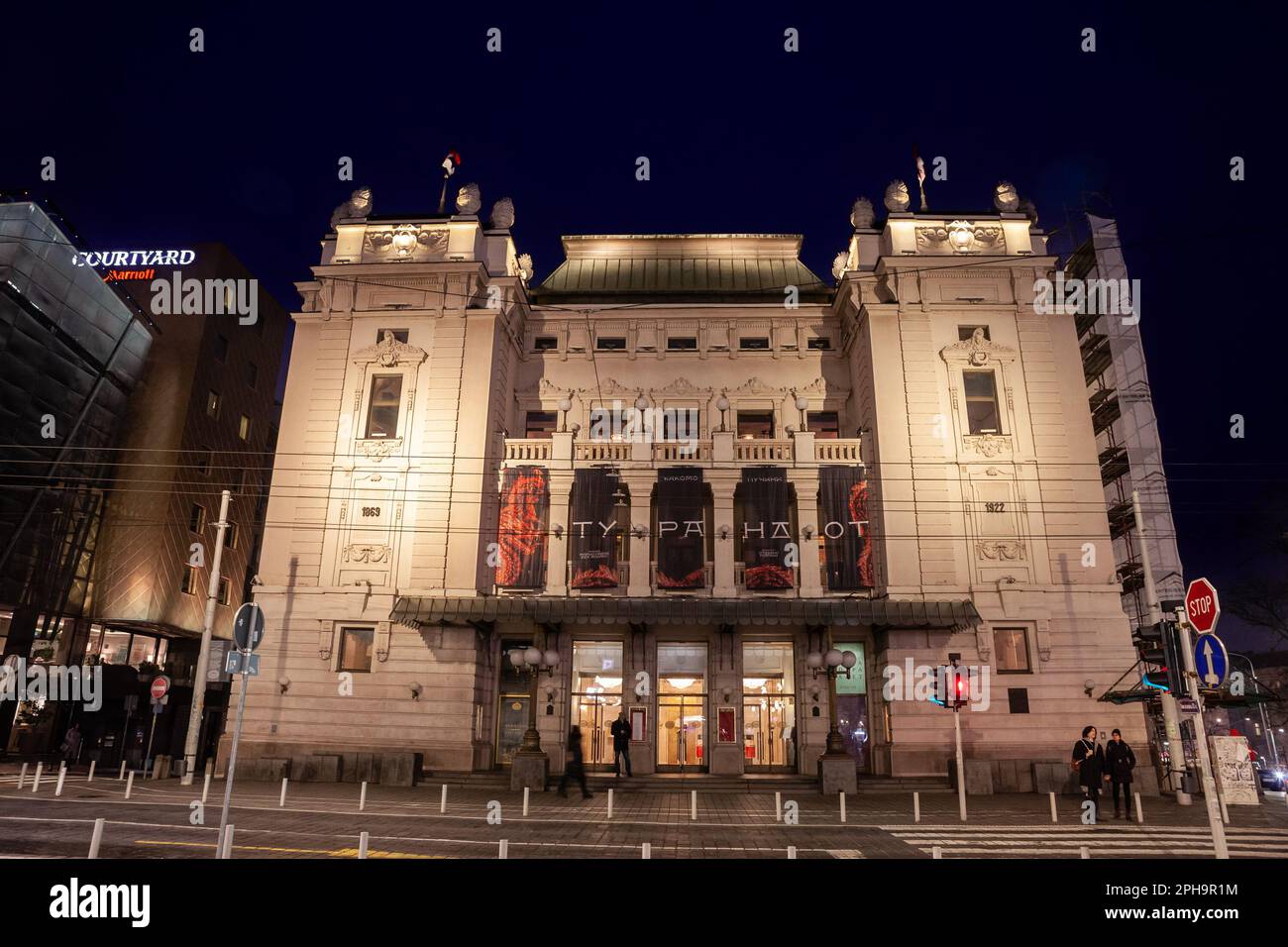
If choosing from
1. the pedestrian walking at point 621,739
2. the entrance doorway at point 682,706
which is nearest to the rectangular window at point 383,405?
the entrance doorway at point 682,706

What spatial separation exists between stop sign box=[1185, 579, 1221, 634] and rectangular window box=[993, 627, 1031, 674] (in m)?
17.8

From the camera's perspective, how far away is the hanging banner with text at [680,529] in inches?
1179

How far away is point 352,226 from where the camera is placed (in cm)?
3428

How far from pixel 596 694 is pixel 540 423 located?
41.1ft

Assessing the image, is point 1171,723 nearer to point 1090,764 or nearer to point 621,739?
point 1090,764

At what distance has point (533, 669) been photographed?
29234 millimetres

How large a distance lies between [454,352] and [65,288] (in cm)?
2818

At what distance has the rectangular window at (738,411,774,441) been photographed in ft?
115

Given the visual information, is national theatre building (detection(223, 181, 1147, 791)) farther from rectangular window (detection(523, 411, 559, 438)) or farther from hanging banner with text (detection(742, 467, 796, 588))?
rectangular window (detection(523, 411, 559, 438))

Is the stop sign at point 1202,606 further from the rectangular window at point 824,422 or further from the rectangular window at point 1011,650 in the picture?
the rectangular window at point 824,422
